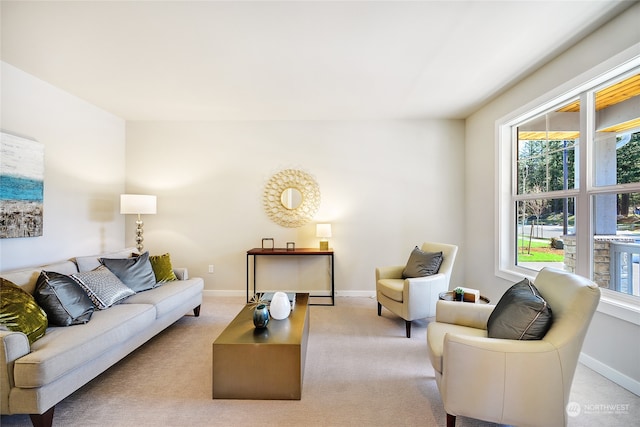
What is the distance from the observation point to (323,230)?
371 centimetres

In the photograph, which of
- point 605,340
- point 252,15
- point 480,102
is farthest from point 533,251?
point 252,15

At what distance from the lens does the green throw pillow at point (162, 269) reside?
300 cm

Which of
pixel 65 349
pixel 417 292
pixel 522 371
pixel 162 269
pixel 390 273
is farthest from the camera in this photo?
pixel 390 273

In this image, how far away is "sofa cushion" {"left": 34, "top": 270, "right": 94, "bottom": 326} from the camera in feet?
6.27

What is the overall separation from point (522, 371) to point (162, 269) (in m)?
3.19

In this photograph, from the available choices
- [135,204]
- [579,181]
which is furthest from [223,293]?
[579,181]

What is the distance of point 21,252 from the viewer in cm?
260

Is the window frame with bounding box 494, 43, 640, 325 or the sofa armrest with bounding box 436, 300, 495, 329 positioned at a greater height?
the window frame with bounding box 494, 43, 640, 325

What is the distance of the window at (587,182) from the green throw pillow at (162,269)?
12.3 feet

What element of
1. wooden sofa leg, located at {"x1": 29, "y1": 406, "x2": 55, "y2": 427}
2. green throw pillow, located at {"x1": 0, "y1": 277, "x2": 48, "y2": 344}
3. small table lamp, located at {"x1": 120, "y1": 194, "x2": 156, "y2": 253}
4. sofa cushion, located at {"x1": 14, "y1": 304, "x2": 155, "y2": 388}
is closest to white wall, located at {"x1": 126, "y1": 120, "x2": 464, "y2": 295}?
small table lamp, located at {"x1": 120, "y1": 194, "x2": 156, "y2": 253}

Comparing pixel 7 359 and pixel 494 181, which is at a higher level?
pixel 494 181

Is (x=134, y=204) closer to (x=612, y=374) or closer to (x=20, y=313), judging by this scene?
(x=20, y=313)

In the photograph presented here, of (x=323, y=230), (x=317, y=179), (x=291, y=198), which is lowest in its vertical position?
(x=323, y=230)

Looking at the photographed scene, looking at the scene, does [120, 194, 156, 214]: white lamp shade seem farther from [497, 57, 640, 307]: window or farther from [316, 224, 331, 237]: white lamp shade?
[497, 57, 640, 307]: window
